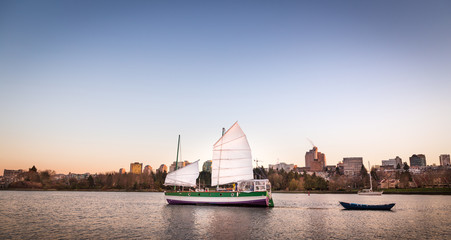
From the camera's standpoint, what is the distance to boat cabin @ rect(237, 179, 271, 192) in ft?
226

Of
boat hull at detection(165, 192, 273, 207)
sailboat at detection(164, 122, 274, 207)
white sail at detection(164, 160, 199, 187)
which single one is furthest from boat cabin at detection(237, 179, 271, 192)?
white sail at detection(164, 160, 199, 187)

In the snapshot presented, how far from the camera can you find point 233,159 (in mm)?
73000

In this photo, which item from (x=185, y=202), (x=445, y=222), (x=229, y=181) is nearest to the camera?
(x=445, y=222)

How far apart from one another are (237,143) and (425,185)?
16463 cm

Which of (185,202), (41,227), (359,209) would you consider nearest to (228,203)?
(185,202)

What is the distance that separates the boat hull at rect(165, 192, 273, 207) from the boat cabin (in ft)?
5.74

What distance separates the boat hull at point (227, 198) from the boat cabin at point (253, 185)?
1.75 meters

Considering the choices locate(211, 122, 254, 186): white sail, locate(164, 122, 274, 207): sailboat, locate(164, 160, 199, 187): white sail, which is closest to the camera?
locate(164, 122, 274, 207): sailboat

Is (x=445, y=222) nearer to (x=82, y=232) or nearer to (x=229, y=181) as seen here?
(x=229, y=181)

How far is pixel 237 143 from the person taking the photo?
73.3 metres

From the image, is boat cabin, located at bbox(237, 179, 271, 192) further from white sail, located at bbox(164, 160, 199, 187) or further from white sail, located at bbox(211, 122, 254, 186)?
white sail, located at bbox(164, 160, 199, 187)

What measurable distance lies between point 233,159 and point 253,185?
8056 millimetres

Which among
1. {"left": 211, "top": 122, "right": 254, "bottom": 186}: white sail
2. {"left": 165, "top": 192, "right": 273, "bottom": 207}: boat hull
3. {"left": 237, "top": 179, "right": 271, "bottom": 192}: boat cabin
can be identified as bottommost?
{"left": 165, "top": 192, "right": 273, "bottom": 207}: boat hull

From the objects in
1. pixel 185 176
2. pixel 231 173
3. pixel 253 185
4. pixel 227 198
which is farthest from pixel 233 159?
pixel 185 176
